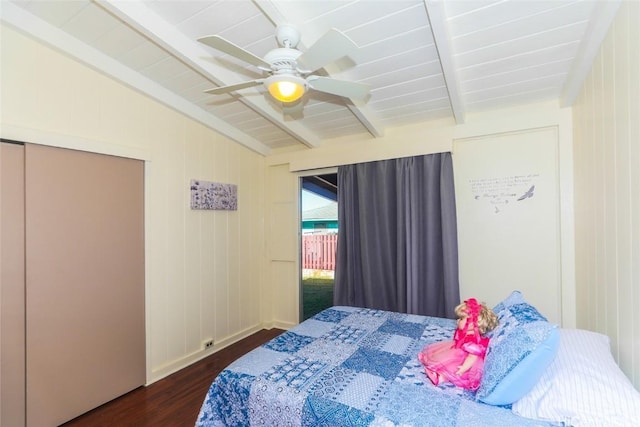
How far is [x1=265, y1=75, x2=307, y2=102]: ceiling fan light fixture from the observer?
1.61 m

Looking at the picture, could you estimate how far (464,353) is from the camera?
1541 millimetres

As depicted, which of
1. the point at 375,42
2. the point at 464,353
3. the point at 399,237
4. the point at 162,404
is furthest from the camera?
the point at 399,237

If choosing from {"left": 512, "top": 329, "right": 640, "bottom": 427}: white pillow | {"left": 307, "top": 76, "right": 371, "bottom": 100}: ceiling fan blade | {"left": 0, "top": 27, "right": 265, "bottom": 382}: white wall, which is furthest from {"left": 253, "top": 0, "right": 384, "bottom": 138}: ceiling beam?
{"left": 512, "top": 329, "right": 640, "bottom": 427}: white pillow

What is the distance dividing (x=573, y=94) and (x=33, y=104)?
3.86 m

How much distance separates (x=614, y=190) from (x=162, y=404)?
335cm

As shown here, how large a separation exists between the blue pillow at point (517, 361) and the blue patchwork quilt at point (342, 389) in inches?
2.9

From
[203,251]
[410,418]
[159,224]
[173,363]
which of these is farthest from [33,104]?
[410,418]

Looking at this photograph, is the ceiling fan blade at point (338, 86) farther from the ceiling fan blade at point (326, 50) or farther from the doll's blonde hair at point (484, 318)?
the doll's blonde hair at point (484, 318)

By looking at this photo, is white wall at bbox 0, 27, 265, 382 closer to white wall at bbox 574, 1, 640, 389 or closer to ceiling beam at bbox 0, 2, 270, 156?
ceiling beam at bbox 0, 2, 270, 156

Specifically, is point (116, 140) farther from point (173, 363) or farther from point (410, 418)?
point (410, 418)

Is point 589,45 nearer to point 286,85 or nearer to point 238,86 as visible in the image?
point 286,85

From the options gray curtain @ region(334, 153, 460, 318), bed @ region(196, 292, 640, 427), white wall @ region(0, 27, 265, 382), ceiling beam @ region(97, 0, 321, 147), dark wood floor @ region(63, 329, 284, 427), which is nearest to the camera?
bed @ region(196, 292, 640, 427)

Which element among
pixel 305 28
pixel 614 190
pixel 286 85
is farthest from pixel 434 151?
pixel 286 85

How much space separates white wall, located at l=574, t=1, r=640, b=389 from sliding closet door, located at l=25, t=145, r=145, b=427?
3291 mm
